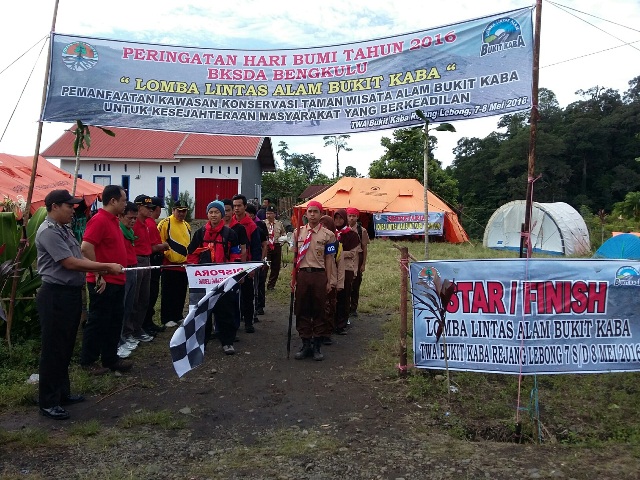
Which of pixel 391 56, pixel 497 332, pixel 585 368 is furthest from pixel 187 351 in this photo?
pixel 391 56

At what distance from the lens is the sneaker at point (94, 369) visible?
550cm

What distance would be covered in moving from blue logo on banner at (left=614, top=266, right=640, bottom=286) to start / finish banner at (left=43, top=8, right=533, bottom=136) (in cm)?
212

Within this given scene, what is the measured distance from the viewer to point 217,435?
13.9 ft

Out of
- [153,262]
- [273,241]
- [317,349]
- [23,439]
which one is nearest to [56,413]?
[23,439]

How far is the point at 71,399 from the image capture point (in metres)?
4.82

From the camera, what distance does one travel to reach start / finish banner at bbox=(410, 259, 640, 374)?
4.73m

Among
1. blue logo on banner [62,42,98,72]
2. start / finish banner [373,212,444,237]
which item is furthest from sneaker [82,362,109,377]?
start / finish banner [373,212,444,237]

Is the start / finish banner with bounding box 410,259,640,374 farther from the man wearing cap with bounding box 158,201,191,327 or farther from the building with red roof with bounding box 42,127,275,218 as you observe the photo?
the building with red roof with bounding box 42,127,275,218

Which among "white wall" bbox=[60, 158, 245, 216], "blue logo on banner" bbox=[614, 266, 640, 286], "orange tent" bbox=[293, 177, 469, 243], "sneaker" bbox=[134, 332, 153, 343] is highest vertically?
"white wall" bbox=[60, 158, 245, 216]

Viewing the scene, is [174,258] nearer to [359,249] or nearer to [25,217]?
[25,217]

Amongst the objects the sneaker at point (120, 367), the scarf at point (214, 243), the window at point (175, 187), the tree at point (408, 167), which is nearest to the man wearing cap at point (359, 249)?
the scarf at point (214, 243)

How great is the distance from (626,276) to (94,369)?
202 inches

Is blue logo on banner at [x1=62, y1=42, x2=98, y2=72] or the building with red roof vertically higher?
the building with red roof

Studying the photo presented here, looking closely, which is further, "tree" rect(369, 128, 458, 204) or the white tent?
"tree" rect(369, 128, 458, 204)
